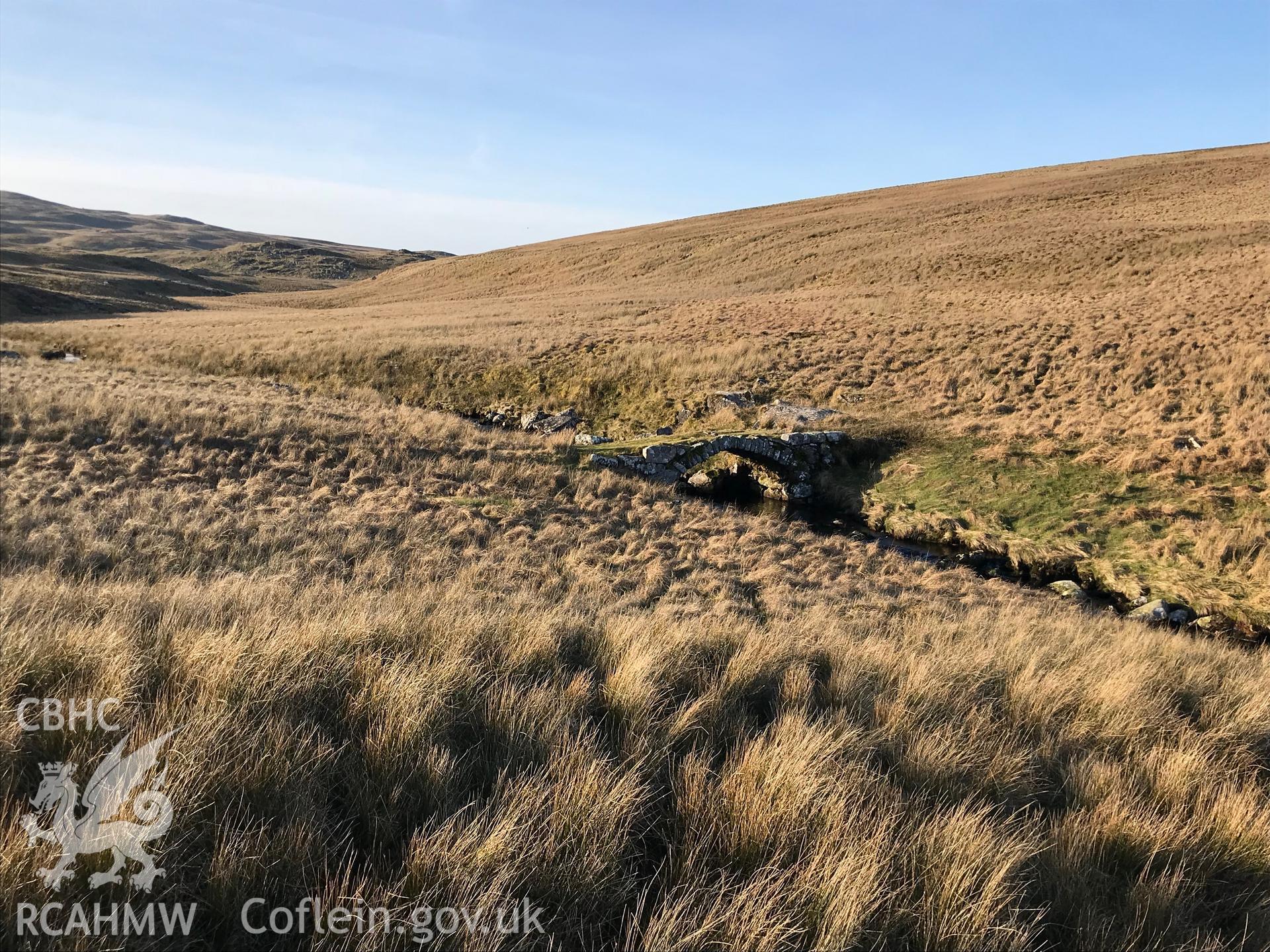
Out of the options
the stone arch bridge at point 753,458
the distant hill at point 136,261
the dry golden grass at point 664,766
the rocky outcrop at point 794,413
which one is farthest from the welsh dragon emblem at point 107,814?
the distant hill at point 136,261

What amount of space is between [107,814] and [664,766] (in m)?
2.18

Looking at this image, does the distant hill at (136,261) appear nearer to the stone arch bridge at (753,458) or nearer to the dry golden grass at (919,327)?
the dry golden grass at (919,327)

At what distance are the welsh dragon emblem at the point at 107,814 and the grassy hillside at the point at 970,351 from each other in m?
13.6

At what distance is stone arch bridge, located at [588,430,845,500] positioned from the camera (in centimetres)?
1553

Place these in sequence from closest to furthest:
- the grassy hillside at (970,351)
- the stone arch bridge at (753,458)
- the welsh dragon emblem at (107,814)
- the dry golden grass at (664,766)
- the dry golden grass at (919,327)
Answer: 1. the welsh dragon emblem at (107,814)
2. the dry golden grass at (664,766)
3. the grassy hillside at (970,351)
4. the stone arch bridge at (753,458)
5. the dry golden grass at (919,327)

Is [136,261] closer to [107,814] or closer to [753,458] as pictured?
[753,458]

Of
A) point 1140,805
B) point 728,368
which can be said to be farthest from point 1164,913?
point 728,368

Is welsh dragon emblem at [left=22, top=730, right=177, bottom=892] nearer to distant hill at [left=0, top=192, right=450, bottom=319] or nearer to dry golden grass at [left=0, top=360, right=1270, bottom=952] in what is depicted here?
dry golden grass at [left=0, top=360, right=1270, bottom=952]

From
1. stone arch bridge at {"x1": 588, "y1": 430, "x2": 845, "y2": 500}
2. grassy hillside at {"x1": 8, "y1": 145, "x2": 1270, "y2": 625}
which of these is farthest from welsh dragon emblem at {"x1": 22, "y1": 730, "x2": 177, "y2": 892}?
grassy hillside at {"x1": 8, "y1": 145, "x2": 1270, "y2": 625}

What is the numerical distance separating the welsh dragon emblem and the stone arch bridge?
13.1 meters

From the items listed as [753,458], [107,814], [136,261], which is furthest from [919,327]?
[136,261]

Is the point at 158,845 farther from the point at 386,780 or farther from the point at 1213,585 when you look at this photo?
the point at 1213,585

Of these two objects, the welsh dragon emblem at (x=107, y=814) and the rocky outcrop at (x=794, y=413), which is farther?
the rocky outcrop at (x=794, y=413)

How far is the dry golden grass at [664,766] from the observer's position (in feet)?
7.34
